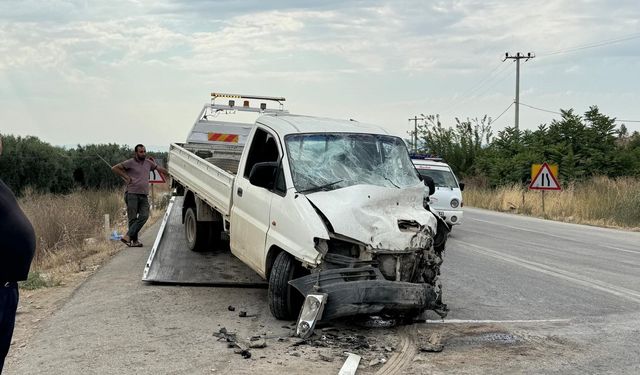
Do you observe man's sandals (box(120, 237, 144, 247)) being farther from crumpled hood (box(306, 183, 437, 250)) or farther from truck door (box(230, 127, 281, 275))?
crumpled hood (box(306, 183, 437, 250))

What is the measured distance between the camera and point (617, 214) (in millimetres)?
22062

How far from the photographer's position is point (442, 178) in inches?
648

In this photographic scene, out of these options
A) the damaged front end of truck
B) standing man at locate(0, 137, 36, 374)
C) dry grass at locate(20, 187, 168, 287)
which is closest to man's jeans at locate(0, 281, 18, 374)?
standing man at locate(0, 137, 36, 374)

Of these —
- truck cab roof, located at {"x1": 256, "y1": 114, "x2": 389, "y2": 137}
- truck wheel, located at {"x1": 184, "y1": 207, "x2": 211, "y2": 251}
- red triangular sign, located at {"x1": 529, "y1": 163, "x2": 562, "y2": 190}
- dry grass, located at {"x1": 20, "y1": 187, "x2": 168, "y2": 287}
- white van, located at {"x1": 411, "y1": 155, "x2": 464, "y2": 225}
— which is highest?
truck cab roof, located at {"x1": 256, "y1": 114, "x2": 389, "y2": 137}

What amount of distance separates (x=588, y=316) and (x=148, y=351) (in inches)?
192

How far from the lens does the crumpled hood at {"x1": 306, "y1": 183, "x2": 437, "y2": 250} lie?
6.12m

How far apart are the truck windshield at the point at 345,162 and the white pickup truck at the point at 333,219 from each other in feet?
0.04

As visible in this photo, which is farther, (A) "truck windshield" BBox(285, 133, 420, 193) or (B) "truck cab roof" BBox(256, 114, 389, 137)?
(B) "truck cab roof" BBox(256, 114, 389, 137)

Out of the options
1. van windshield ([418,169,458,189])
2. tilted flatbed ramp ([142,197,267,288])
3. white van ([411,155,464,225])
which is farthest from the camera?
van windshield ([418,169,458,189])

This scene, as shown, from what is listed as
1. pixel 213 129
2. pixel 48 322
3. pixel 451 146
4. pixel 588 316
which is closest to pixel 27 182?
pixel 451 146

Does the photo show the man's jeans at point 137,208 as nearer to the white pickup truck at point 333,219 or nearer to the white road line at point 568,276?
the white pickup truck at point 333,219

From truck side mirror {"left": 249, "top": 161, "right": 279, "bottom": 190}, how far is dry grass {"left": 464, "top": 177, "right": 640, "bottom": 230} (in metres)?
16.9

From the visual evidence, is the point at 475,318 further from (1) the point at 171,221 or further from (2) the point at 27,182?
(2) the point at 27,182

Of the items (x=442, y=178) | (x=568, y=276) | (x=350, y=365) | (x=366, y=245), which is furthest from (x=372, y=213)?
(x=442, y=178)
